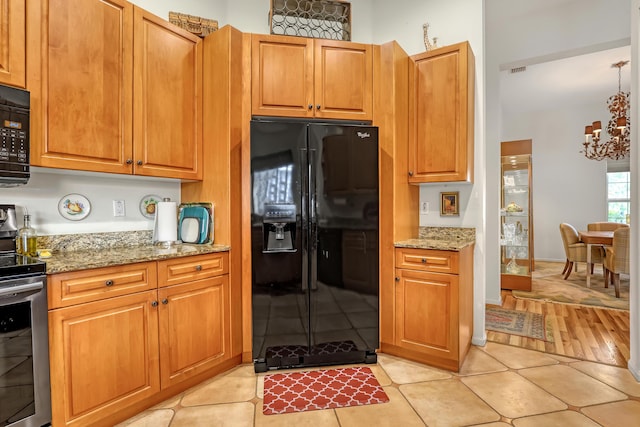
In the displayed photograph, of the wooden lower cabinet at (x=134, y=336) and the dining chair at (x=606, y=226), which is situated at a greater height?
the dining chair at (x=606, y=226)

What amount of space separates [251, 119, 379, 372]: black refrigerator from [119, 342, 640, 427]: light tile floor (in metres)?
0.35

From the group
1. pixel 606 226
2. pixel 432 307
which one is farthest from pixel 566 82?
pixel 432 307

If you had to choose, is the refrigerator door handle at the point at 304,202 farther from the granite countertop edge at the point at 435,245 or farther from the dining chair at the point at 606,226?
the dining chair at the point at 606,226

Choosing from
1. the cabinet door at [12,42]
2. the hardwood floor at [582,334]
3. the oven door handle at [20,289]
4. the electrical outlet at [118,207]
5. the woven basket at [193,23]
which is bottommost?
the hardwood floor at [582,334]

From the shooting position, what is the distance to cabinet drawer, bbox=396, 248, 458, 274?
→ 7.66 ft

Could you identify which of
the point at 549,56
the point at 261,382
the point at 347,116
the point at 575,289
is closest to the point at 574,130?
the point at 575,289

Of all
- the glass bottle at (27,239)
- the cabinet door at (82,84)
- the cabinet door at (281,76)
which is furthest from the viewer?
the cabinet door at (281,76)

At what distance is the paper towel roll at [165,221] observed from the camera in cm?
232

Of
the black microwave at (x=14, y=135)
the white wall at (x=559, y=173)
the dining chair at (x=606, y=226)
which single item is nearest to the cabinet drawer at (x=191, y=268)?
the black microwave at (x=14, y=135)

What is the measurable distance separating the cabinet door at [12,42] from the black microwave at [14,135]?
8 centimetres

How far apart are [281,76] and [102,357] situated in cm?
215

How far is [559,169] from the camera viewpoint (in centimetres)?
705

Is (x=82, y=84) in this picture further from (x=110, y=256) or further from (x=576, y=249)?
(x=576, y=249)

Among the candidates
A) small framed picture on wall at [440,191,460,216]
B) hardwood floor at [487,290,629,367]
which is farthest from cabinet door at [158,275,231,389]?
hardwood floor at [487,290,629,367]
